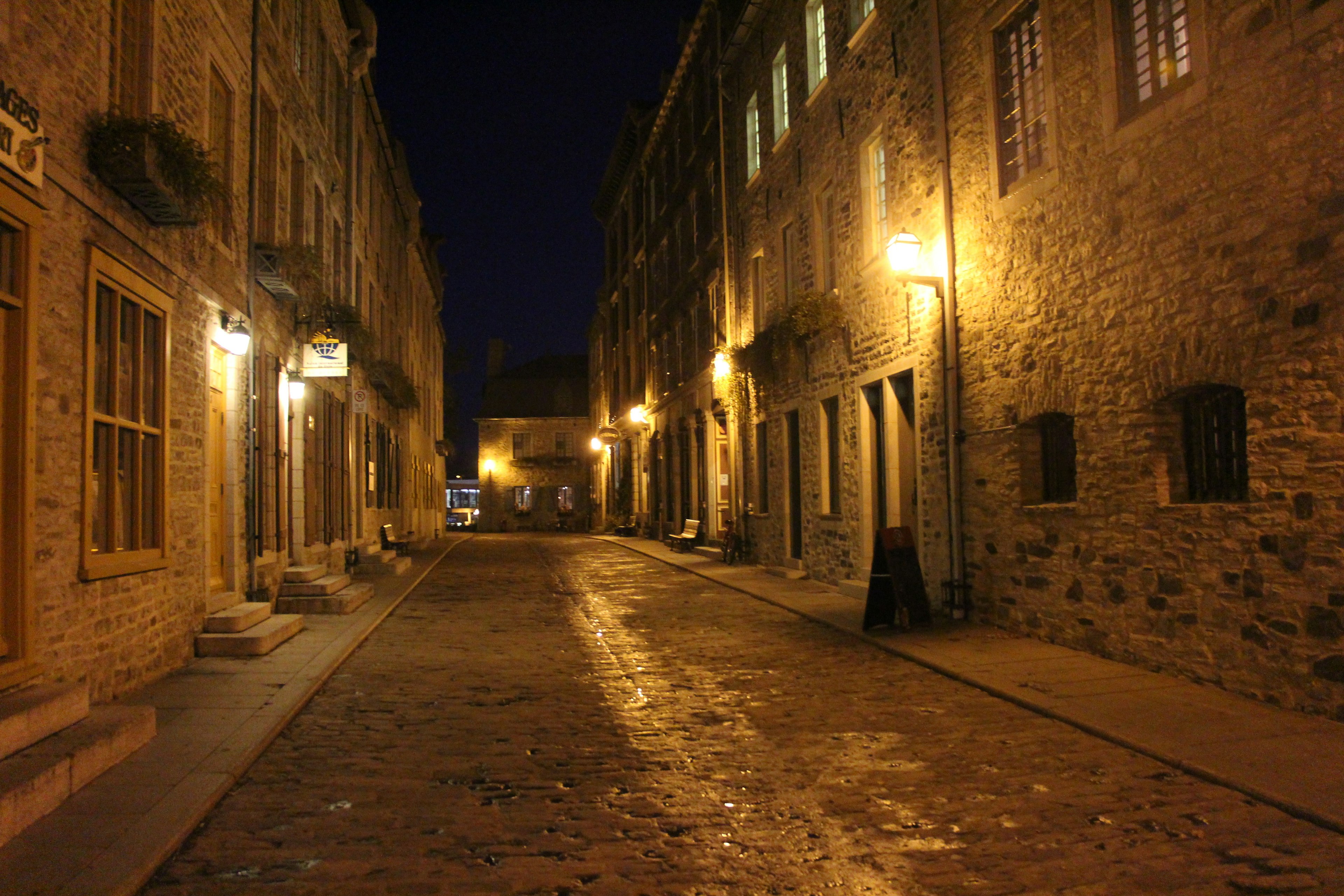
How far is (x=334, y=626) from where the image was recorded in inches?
472

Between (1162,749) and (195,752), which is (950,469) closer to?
(1162,749)

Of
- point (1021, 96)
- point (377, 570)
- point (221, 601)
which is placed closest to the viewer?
point (1021, 96)

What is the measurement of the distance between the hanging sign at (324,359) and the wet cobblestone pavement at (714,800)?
19.4ft

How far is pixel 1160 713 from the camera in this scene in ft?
22.4

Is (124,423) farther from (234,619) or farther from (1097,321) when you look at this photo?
(1097,321)

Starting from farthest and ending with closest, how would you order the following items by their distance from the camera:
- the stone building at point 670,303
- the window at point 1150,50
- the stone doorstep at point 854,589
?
the stone building at point 670,303, the stone doorstep at point 854,589, the window at point 1150,50

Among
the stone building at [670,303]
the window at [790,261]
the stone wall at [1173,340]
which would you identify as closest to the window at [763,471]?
the stone building at [670,303]

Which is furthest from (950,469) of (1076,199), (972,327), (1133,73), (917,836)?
(917,836)

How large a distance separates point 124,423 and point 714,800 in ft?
17.6

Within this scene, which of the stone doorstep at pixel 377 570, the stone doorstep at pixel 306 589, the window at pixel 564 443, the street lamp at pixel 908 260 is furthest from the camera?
the window at pixel 564 443

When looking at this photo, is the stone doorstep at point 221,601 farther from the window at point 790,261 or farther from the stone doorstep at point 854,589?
the window at point 790,261

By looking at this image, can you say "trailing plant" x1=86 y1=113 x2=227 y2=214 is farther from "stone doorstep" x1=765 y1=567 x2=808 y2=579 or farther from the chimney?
the chimney

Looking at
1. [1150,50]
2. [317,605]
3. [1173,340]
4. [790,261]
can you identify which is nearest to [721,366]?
[790,261]

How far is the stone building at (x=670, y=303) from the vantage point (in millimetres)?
23719
